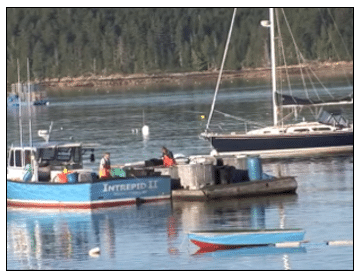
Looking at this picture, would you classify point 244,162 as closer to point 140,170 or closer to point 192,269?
point 140,170

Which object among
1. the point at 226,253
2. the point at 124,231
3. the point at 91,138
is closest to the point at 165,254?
the point at 226,253

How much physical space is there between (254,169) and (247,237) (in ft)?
41.1

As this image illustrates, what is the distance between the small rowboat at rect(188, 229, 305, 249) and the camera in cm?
3800

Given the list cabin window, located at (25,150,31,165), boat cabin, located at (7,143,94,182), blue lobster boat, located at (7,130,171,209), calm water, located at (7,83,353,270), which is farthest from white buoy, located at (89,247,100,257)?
cabin window, located at (25,150,31,165)

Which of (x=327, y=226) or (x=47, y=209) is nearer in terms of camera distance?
(x=327, y=226)

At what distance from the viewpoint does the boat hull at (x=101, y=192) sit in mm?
48500

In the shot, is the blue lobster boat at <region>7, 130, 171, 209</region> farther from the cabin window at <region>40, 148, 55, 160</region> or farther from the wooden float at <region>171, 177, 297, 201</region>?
the wooden float at <region>171, 177, 297, 201</region>

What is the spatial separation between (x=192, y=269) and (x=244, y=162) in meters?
14.7

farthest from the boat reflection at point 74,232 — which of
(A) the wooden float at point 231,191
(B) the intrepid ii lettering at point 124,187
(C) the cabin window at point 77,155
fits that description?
(C) the cabin window at point 77,155

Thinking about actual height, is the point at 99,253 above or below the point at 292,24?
below

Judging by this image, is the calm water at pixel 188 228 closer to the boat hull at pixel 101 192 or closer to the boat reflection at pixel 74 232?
the boat reflection at pixel 74 232

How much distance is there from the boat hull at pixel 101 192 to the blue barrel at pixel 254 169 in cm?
334

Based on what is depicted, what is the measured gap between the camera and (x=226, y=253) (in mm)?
38031

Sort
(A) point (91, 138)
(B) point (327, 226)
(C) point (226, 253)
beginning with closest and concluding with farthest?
(C) point (226, 253)
(B) point (327, 226)
(A) point (91, 138)
